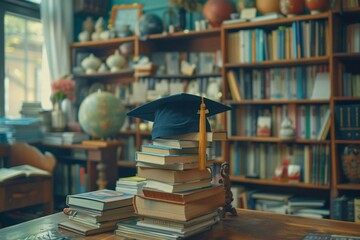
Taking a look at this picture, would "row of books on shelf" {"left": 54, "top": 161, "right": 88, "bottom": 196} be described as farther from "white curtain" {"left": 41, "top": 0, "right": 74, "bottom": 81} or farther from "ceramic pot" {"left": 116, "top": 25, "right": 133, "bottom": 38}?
"ceramic pot" {"left": 116, "top": 25, "right": 133, "bottom": 38}

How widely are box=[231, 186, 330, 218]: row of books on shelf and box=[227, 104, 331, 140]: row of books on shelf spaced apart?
494mm

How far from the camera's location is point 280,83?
Result: 3750mm

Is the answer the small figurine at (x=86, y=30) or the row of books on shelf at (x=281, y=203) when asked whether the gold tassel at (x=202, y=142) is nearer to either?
the row of books on shelf at (x=281, y=203)

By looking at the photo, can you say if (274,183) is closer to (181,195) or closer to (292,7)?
(292,7)

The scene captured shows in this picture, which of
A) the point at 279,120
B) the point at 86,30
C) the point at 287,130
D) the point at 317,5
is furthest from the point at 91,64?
the point at 317,5

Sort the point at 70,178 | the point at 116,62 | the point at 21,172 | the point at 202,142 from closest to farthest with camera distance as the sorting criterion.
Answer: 1. the point at 202,142
2. the point at 21,172
3. the point at 70,178
4. the point at 116,62

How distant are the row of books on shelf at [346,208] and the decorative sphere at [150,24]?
2208 millimetres

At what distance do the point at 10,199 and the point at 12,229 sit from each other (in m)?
1.60

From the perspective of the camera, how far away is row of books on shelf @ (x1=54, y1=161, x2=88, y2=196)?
158 inches

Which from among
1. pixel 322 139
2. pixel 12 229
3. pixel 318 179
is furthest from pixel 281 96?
pixel 12 229

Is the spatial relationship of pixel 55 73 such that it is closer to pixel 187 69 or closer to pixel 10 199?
pixel 187 69

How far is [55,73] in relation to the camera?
15.1 feet

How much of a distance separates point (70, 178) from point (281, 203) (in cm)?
187

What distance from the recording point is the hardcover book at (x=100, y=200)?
169 cm
